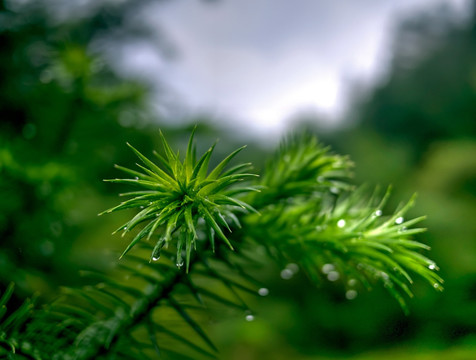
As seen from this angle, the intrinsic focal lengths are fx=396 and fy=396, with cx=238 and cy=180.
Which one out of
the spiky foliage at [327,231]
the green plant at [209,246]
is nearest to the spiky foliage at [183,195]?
the green plant at [209,246]

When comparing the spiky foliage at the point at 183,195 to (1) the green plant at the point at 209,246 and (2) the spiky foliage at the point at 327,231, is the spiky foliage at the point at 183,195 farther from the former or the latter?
(2) the spiky foliage at the point at 327,231

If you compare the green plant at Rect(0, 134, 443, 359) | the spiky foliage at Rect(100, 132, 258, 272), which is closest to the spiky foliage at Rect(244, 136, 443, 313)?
the green plant at Rect(0, 134, 443, 359)

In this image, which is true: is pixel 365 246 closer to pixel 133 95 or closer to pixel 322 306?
pixel 133 95

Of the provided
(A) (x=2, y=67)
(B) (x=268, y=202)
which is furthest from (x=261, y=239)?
(A) (x=2, y=67)

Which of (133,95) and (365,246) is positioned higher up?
(133,95)

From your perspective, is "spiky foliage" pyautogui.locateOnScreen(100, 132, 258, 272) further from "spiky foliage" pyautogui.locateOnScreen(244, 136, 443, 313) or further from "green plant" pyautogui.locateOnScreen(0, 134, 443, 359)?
"spiky foliage" pyautogui.locateOnScreen(244, 136, 443, 313)

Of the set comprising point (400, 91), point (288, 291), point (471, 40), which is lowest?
point (288, 291)

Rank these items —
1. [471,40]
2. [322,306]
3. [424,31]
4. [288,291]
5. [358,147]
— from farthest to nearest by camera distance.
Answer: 1. [424,31]
2. [471,40]
3. [358,147]
4. [288,291]
5. [322,306]

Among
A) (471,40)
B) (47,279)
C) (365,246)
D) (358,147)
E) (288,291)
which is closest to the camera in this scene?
(365,246)
